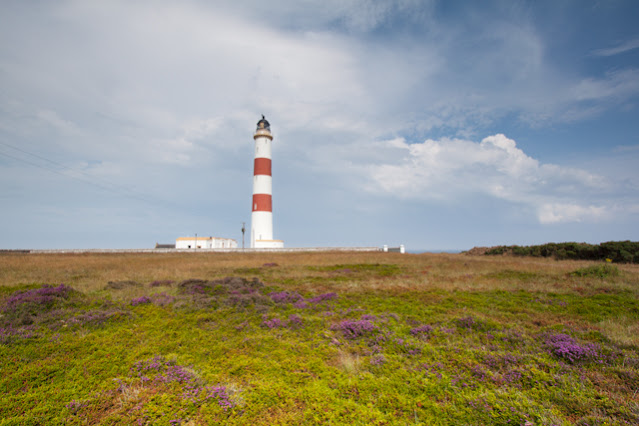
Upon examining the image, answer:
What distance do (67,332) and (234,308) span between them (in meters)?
4.63

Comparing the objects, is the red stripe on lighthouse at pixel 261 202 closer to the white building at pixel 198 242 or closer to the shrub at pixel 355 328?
the white building at pixel 198 242

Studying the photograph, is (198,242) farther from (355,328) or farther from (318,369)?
(318,369)

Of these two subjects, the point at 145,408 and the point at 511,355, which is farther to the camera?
the point at 511,355

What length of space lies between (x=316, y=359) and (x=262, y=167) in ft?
153

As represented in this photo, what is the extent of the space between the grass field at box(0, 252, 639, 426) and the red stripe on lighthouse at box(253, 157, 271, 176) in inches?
1561

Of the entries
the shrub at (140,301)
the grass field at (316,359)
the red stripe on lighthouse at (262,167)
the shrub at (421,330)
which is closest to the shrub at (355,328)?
the grass field at (316,359)

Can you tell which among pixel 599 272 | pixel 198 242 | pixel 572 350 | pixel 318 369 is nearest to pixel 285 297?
pixel 318 369

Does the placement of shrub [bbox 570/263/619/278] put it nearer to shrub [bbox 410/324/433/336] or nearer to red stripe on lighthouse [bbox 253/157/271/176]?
shrub [bbox 410/324/433/336]

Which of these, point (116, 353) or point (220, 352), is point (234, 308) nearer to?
point (220, 352)

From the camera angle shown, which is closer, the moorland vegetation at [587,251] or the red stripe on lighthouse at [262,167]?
the moorland vegetation at [587,251]

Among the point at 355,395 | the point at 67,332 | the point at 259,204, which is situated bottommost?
the point at 355,395

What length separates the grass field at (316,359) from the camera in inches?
195

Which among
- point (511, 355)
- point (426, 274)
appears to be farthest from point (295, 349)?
point (426, 274)

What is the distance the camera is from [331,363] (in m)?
6.92
